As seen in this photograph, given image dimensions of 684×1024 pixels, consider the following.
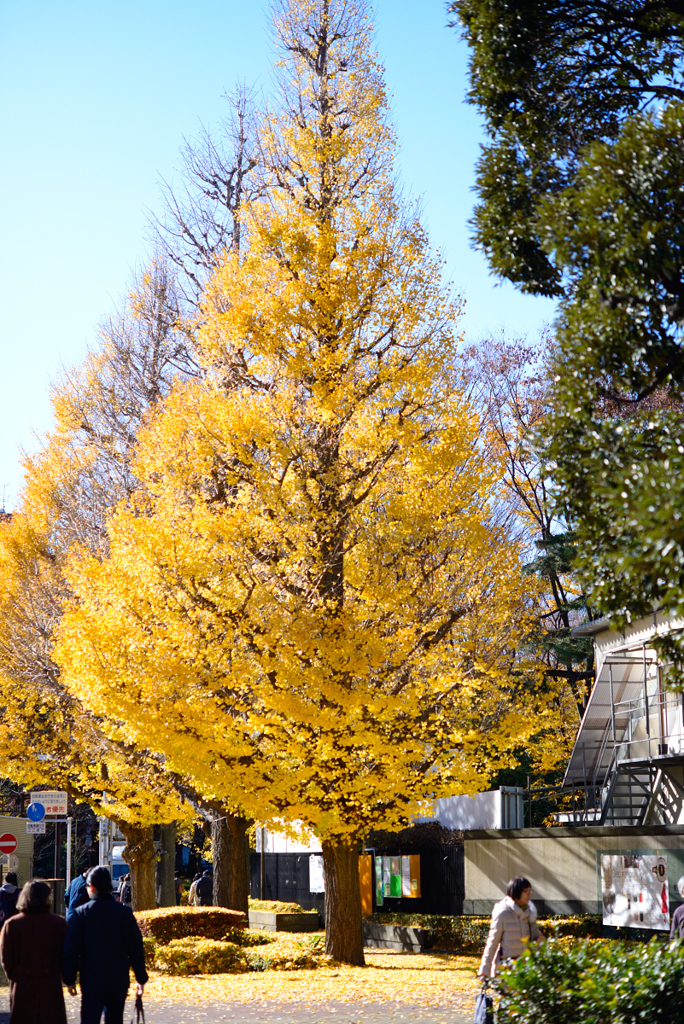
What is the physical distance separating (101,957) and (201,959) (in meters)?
9.11

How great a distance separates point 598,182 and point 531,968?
5.11 metres

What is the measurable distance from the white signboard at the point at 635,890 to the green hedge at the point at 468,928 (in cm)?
336

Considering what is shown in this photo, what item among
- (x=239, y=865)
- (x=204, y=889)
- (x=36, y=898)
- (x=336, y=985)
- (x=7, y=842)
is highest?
(x=36, y=898)

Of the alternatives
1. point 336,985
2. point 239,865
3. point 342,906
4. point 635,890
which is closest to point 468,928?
point 342,906

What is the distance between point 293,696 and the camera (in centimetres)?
1349

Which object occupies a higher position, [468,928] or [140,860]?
[140,860]

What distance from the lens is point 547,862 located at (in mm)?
18141

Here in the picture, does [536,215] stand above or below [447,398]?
below

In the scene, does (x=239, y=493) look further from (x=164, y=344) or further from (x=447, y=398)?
(x=164, y=344)

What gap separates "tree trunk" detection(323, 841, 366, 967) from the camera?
15.5m

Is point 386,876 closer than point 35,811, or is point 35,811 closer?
point 35,811

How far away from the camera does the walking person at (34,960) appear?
7469mm

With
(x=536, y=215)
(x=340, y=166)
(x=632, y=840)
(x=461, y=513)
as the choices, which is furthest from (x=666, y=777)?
(x=536, y=215)

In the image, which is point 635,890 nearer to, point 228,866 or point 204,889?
point 228,866
